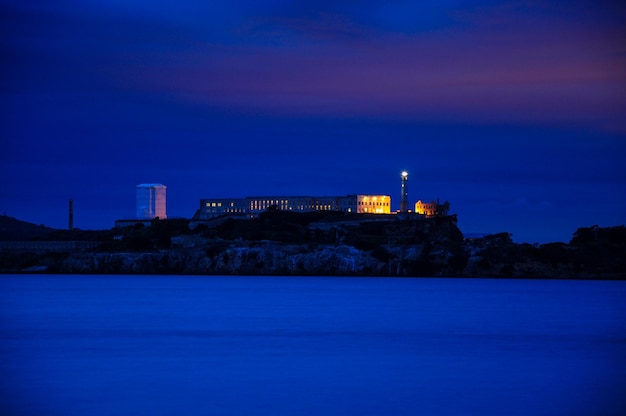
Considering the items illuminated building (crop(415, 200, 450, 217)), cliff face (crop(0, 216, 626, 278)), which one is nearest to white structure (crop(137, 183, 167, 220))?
cliff face (crop(0, 216, 626, 278))

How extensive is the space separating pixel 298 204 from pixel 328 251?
34.1m

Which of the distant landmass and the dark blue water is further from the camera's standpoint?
the distant landmass

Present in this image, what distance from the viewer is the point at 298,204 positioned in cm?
14025

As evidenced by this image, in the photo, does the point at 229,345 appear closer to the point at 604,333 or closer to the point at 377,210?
the point at 604,333

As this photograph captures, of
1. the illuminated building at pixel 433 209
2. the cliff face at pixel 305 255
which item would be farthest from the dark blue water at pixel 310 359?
the illuminated building at pixel 433 209

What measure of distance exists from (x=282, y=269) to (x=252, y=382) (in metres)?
84.2

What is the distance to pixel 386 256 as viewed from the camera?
108188 mm

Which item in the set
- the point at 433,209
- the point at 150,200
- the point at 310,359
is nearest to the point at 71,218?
the point at 150,200

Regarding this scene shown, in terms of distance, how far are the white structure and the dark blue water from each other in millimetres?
86836

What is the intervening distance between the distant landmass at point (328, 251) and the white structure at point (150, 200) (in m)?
17.1

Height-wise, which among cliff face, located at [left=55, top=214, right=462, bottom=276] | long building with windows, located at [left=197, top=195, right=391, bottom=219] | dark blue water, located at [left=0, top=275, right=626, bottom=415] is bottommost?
dark blue water, located at [left=0, top=275, right=626, bottom=415]

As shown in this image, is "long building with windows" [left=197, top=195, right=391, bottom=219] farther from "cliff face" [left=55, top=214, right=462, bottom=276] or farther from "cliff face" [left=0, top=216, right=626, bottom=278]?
"cliff face" [left=55, top=214, right=462, bottom=276]

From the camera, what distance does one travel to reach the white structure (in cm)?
14625

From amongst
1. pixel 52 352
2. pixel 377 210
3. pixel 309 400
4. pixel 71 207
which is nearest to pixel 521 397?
pixel 309 400
